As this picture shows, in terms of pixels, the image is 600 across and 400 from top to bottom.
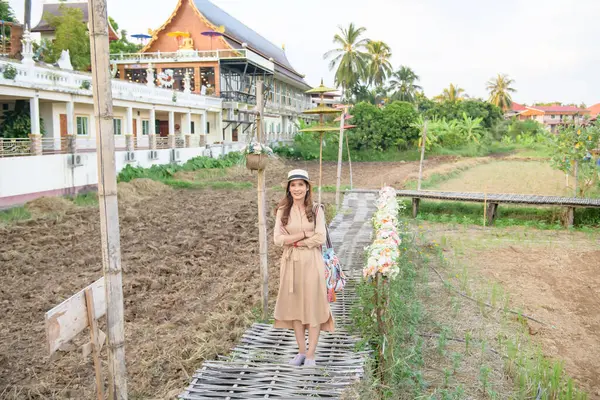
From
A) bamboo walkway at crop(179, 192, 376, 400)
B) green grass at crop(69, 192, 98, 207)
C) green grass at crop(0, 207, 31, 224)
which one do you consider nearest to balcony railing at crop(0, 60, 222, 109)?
green grass at crop(69, 192, 98, 207)

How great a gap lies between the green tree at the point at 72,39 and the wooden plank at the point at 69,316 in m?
22.3

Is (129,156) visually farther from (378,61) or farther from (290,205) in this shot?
(378,61)

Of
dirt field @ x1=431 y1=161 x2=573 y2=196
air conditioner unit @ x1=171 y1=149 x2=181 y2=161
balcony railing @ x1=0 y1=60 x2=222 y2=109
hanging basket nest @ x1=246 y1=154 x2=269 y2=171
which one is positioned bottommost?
dirt field @ x1=431 y1=161 x2=573 y2=196

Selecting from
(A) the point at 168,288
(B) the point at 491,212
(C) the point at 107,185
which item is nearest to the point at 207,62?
(B) the point at 491,212

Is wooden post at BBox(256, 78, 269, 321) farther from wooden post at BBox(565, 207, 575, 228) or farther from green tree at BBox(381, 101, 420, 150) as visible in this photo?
green tree at BBox(381, 101, 420, 150)

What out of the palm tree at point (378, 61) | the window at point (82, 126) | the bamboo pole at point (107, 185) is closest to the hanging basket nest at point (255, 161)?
the bamboo pole at point (107, 185)

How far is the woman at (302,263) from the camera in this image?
405 centimetres

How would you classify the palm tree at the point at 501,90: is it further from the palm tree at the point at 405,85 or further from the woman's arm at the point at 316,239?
the woman's arm at the point at 316,239

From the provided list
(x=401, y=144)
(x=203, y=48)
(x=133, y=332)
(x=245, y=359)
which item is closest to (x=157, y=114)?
Result: (x=203, y=48)

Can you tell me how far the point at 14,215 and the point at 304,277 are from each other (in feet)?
34.2

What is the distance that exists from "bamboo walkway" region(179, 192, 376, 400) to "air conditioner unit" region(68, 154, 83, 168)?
11742mm

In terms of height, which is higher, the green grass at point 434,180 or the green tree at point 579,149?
the green tree at point 579,149

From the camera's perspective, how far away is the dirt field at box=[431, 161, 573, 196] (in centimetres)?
1681

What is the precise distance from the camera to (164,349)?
484cm
